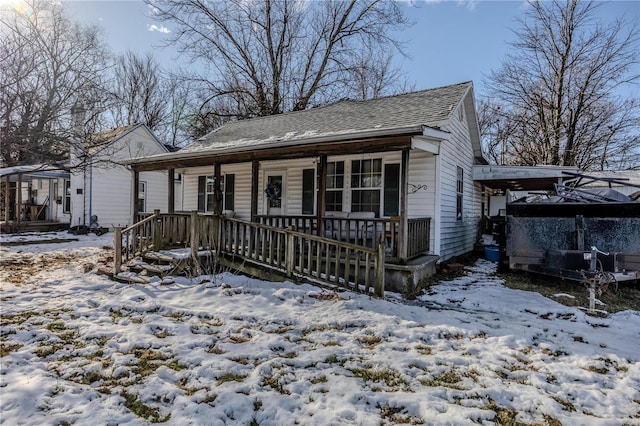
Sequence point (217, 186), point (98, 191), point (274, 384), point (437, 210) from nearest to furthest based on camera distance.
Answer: point (274, 384)
point (437, 210)
point (217, 186)
point (98, 191)

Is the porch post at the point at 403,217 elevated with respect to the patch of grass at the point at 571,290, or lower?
elevated

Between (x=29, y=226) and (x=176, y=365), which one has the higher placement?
(x=29, y=226)

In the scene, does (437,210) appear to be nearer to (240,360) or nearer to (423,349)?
(423,349)

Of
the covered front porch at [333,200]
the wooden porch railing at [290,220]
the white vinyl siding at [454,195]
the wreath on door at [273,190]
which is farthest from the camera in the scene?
the wreath on door at [273,190]

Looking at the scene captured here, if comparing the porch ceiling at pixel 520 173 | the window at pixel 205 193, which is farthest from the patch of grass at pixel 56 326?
the porch ceiling at pixel 520 173

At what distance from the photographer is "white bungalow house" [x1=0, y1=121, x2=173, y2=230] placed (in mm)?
16438

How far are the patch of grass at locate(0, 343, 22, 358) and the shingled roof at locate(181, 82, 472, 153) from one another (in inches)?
215

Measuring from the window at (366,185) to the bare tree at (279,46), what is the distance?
44.3 feet

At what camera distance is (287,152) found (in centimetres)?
798

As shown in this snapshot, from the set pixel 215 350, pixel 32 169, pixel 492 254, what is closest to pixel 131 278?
pixel 215 350

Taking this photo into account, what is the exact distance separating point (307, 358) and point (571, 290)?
570 cm

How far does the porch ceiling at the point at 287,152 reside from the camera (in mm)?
6625

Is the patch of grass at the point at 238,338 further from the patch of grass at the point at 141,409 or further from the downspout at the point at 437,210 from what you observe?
the downspout at the point at 437,210

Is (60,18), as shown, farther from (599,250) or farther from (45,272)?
(599,250)
